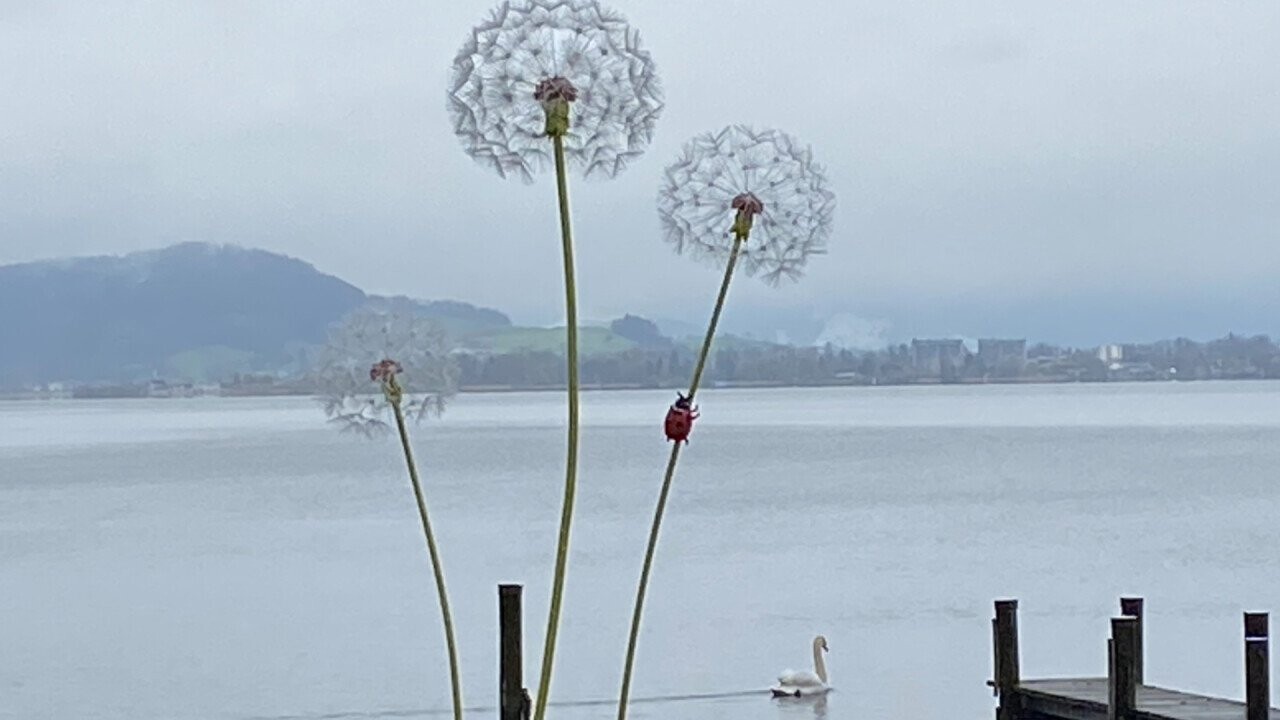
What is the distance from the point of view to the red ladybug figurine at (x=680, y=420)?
5.18 m

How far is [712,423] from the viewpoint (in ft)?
566

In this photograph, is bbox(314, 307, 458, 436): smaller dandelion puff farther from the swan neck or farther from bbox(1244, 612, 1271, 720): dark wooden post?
the swan neck

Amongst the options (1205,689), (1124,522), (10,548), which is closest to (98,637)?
(1205,689)

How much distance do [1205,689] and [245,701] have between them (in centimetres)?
1024

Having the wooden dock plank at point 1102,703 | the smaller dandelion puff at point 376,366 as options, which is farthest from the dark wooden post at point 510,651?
the smaller dandelion puff at point 376,366

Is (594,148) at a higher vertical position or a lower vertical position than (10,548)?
higher

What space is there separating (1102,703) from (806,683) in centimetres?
1185

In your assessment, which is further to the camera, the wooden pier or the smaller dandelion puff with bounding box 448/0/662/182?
the wooden pier

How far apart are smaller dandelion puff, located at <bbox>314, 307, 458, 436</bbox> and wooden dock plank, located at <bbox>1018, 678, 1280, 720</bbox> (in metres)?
8.11

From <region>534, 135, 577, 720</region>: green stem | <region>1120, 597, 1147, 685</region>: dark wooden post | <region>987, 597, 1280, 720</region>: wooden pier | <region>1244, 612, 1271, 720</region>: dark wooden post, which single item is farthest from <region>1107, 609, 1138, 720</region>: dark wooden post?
<region>534, 135, 577, 720</region>: green stem

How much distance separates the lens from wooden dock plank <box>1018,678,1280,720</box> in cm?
1391

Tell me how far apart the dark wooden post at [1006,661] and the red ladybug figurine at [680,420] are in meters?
11.5

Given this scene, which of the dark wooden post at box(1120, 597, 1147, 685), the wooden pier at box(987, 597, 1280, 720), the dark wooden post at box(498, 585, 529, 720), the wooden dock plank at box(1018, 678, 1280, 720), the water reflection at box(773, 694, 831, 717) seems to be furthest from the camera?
the water reflection at box(773, 694, 831, 717)

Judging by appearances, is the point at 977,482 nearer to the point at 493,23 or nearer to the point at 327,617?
the point at 327,617
